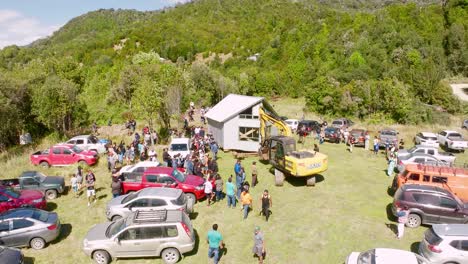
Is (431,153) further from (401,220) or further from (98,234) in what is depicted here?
(98,234)

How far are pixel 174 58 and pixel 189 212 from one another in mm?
88785

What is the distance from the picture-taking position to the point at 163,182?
1780 cm

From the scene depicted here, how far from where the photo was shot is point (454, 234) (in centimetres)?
1161

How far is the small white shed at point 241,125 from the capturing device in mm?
25531

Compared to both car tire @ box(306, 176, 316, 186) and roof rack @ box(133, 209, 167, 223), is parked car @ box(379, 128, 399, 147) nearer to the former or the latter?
car tire @ box(306, 176, 316, 186)

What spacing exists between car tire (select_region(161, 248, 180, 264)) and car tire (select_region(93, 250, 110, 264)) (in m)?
2.04

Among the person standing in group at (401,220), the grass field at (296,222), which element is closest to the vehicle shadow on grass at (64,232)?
the grass field at (296,222)

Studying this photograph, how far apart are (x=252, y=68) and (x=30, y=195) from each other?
62.3 metres

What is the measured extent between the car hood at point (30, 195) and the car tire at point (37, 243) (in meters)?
3.69

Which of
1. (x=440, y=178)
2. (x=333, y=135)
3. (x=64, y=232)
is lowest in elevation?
(x=64, y=232)

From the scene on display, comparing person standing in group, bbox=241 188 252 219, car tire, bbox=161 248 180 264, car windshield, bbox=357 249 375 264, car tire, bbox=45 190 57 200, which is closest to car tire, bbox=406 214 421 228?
car windshield, bbox=357 249 375 264

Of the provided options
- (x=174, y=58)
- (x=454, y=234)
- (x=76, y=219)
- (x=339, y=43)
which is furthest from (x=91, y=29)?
(x=454, y=234)

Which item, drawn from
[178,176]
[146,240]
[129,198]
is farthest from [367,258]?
[178,176]

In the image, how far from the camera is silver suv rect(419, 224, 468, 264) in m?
11.3
